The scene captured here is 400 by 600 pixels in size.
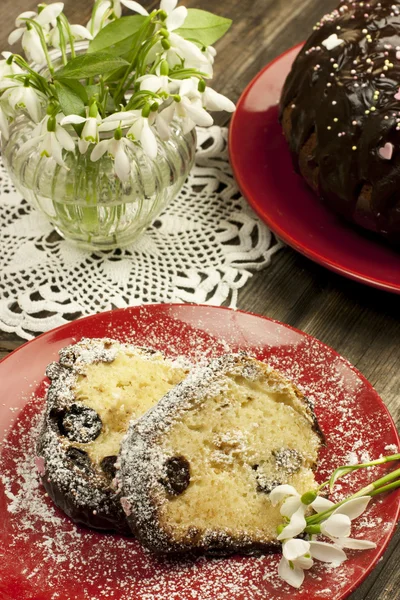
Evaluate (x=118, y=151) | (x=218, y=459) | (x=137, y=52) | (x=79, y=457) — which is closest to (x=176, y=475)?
(x=218, y=459)

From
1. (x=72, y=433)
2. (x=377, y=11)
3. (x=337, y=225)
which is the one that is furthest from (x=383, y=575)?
(x=377, y=11)

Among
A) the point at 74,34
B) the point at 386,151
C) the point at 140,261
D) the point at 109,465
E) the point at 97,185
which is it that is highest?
the point at 74,34

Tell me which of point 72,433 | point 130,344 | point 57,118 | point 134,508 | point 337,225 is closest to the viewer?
point 134,508

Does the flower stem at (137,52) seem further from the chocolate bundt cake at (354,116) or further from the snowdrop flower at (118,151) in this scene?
the chocolate bundt cake at (354,116)

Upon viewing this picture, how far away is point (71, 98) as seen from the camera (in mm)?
1721

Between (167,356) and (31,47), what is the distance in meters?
0.72

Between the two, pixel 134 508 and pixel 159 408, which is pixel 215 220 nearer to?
pixel 159 408

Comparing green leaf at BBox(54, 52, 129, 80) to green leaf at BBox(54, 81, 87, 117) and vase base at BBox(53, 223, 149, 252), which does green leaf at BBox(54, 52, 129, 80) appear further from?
vase base at BBox(53, 223, 149, 252)

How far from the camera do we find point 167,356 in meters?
1.70

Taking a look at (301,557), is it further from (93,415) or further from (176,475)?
(93,415)

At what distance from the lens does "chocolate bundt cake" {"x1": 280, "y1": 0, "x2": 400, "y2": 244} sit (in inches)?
72.5

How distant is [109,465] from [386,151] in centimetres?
90

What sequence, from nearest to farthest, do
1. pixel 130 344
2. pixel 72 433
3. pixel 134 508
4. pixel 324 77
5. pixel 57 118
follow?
pixel 134 508, pixel 72 433, pixel 130 344, pixel 57 118, pixel 324 77

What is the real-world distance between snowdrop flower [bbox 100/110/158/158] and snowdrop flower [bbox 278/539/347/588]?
30.6 inches
